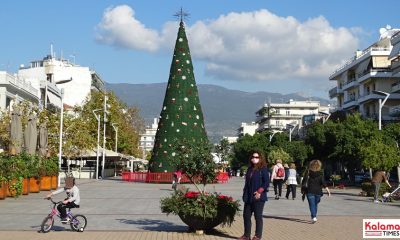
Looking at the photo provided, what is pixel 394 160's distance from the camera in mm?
28344

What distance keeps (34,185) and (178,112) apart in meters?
15.4

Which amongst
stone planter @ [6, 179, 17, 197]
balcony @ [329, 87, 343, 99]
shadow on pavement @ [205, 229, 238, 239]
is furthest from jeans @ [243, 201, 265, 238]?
balcony @ [329, 87, 343, 99]

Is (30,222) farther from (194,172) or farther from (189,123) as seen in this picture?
(189,123)

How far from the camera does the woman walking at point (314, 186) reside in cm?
1489

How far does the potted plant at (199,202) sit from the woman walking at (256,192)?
87cm

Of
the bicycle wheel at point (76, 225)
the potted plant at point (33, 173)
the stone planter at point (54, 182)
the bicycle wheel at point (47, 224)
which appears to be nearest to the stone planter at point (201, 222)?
the bicycle wheel at point (76, 225)

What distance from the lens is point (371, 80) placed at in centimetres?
6625

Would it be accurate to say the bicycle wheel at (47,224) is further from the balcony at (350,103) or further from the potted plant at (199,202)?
the balcony at (350,103)

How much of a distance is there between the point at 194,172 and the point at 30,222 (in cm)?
455

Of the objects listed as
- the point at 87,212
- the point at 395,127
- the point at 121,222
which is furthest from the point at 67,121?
the point at 121,222

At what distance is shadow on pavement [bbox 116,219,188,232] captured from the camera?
1349 centimetres

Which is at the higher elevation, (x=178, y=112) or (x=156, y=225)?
(x=178, y=112)

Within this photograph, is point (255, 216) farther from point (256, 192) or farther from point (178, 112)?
point (178, 112)

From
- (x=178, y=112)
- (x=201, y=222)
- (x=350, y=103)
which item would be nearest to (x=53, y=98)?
(x=178, y=112)
